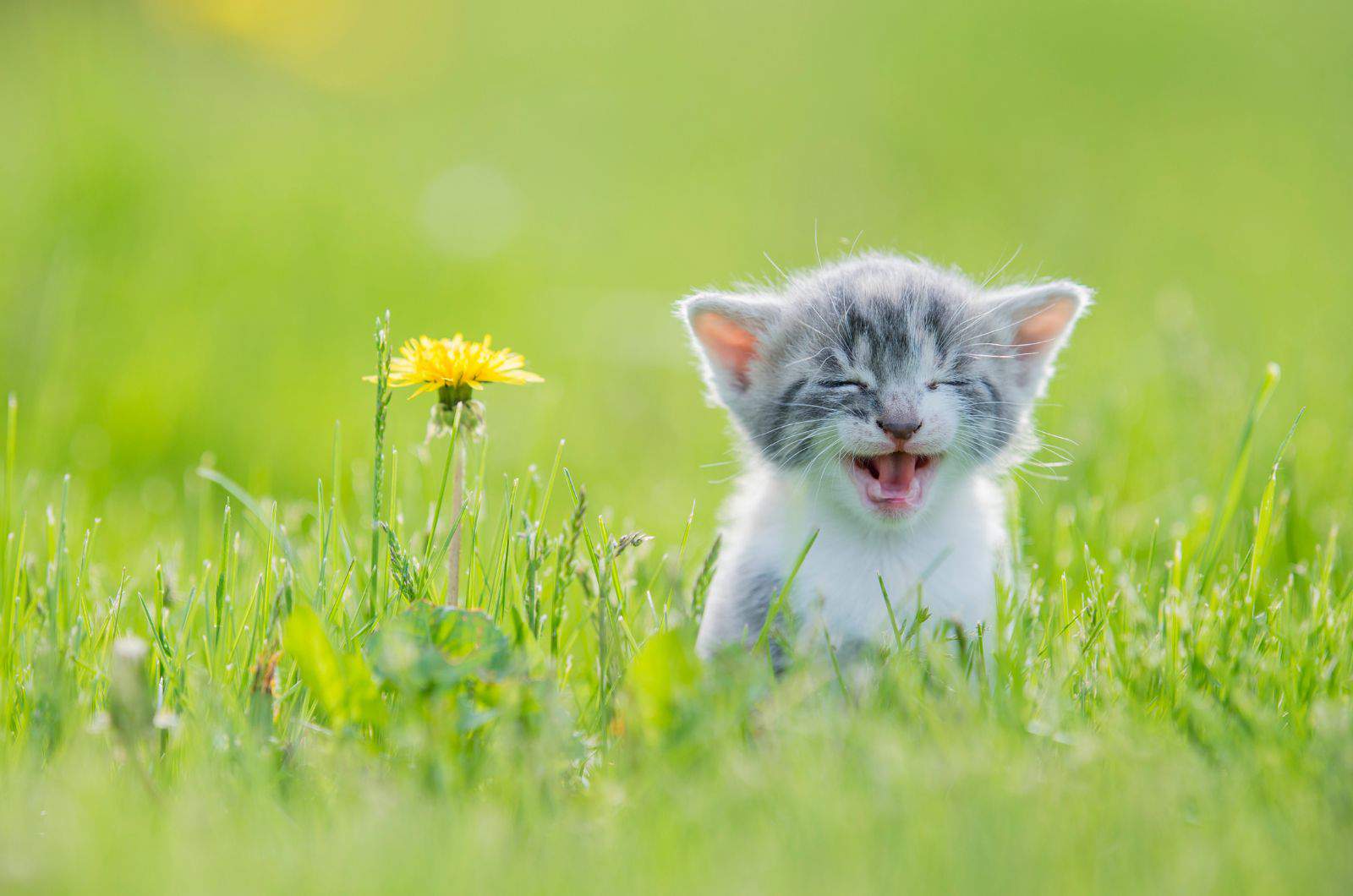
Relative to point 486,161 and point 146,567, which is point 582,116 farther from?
point 146,567

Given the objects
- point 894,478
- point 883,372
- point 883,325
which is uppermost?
point 883,325

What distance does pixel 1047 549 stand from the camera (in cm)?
390

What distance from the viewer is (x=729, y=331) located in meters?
3.38

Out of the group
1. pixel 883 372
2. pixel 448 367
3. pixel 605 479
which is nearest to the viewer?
pixel 448 367

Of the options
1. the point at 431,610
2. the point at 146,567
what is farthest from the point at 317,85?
the point at 431,610

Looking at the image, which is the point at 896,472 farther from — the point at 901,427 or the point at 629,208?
the point at 629,208

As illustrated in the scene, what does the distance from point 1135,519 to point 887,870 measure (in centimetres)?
249

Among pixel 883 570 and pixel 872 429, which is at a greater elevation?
pixel 872 429

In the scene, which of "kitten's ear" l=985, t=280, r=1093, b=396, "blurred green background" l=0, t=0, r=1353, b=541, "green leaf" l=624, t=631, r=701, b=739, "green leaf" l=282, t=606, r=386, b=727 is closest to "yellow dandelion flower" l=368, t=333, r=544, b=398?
"green leaf" l=282, t=606, r=386, b=727

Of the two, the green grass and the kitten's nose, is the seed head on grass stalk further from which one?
the kitten's nose

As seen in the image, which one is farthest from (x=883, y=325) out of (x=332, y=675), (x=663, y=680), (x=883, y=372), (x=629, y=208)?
(x=629, y=208)

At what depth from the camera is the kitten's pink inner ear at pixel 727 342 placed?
11.0 ft

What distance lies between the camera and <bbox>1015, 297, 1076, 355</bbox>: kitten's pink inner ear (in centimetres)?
328

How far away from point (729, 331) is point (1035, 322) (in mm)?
811
